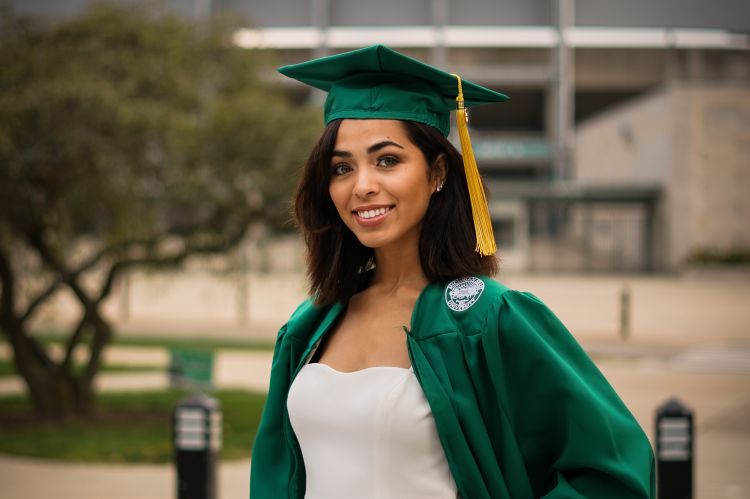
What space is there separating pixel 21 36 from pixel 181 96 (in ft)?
5.39

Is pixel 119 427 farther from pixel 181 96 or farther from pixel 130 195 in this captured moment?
pixel 181 96

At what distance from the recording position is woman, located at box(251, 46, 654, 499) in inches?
73.7

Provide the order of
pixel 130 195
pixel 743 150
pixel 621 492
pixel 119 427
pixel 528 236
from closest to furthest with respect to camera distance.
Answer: pixel 621 492 → pixel 130 195 → pixel 119 427 → pixel 743 150 → pixel 528 236

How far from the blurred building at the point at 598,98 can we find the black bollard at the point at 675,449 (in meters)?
29.4

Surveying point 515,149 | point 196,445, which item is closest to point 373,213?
point 196,445

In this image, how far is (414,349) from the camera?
6.38 ft

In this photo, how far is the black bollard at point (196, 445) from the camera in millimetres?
5445

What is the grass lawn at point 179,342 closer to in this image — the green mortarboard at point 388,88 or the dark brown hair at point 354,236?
the dark brown hair at point 354,236

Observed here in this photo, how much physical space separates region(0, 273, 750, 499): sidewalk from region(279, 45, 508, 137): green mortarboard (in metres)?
5.27

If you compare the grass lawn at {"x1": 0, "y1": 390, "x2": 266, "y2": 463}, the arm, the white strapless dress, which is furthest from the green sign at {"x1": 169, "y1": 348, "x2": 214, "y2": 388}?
the arm

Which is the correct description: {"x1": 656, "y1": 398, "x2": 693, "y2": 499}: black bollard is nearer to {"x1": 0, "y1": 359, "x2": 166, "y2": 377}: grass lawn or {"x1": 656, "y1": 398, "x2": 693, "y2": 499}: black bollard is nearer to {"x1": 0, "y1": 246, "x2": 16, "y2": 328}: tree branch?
{"x1": 0, "y1": 246, "x2": 16, "y2": 328}: tree branch

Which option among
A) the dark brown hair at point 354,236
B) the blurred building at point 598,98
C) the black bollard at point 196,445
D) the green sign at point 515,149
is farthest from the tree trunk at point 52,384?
the green sign at point 515,149

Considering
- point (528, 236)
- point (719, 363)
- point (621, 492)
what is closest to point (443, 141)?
point (621, 492)

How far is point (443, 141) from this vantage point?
2121 mm
